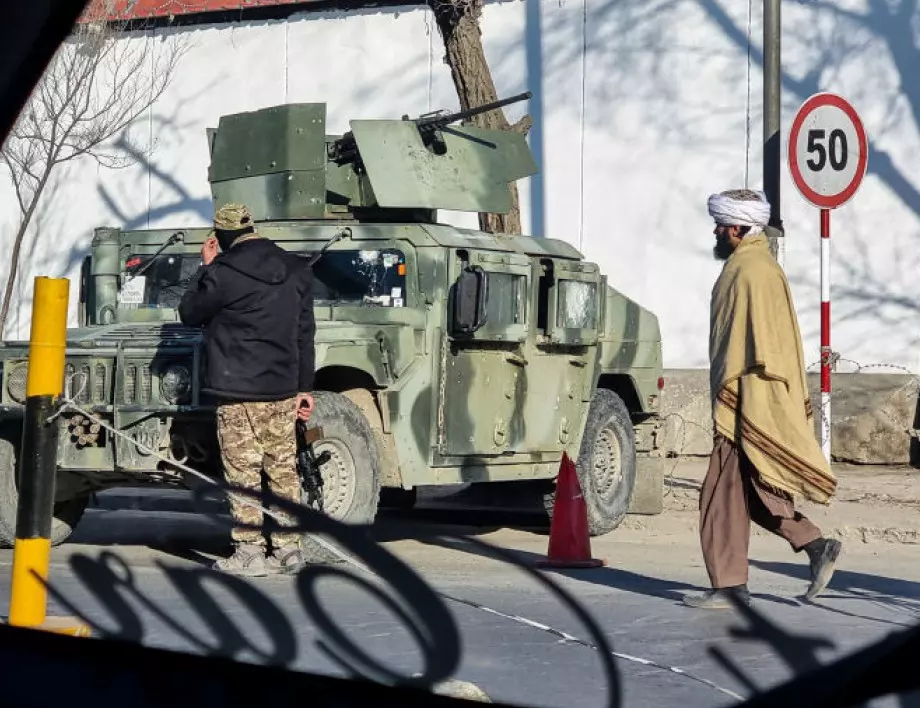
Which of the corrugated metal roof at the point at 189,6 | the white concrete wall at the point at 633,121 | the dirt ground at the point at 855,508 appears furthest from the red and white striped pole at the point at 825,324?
the corrugated metal roof at the point at 189,6

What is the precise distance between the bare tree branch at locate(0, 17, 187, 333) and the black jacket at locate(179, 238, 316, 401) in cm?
772

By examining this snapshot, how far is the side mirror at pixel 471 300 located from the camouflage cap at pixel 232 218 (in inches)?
54.3

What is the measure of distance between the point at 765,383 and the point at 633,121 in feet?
29.0

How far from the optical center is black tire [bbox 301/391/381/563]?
25.5ft

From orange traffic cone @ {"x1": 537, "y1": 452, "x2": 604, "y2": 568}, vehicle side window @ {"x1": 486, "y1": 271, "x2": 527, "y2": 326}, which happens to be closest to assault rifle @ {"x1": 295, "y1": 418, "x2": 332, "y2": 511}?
orange traffic cone @ {"x1": 537, "y1": 452, "x2": 604, "y2": 568}

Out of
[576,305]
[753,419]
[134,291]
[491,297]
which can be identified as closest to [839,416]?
[576,305]

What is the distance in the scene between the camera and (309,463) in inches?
297

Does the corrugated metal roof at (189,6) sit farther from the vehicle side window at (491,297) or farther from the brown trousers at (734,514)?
the brown trousers at (734,514)

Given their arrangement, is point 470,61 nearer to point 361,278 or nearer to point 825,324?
point 825,324

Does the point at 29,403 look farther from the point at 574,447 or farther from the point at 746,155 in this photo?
the point at 746,155

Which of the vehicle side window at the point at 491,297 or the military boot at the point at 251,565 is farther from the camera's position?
the vehicle side window at the point at 491,297

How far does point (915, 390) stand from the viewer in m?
13.4

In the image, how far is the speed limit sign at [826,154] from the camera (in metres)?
9.62

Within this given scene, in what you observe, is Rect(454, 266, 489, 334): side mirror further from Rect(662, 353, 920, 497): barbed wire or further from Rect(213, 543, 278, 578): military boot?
Rect(662, 353, 920, 497): barbed wire
